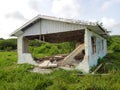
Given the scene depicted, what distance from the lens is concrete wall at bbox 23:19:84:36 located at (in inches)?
589

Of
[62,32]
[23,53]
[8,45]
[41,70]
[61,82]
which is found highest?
[62,32]

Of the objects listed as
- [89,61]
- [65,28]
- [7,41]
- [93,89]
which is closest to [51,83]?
[93,89]

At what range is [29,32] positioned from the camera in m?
16.7

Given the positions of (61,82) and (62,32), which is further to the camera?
(62,32)

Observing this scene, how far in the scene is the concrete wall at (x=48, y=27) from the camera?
15.0 meters

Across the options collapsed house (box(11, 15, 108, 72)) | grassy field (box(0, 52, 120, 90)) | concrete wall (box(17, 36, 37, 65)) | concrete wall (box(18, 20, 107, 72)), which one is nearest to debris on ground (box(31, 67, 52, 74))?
collapsed house (box(11, 15, 108, 72))

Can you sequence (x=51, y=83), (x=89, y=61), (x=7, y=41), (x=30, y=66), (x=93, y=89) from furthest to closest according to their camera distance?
1. (x=7, y=41)
2. (x=30, y=66)
3. (x=89, y=61)
4. (x=51, y=83)
5. (x=93, y=89)

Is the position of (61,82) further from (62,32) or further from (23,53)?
(23,53)

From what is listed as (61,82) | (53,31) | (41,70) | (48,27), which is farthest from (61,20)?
(61,82)

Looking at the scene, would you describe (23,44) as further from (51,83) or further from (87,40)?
(51,83)

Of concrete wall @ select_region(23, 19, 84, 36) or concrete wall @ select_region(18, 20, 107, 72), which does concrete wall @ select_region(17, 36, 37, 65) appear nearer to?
concrete wall @ select_region(18, 20, 107, 72)

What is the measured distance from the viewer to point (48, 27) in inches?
626

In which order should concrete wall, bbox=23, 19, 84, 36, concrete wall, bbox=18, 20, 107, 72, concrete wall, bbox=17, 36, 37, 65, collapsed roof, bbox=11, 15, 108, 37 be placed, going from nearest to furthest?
collapsed roof, bbox=11, 15, 108, 37, concrete wall, bbox=18, 20, 107, 72, concrete wall, bbox=23, 19, 84, 36, concrete wall, bbox=17, 36, 37, 65

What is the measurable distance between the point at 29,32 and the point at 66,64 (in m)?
3.52
